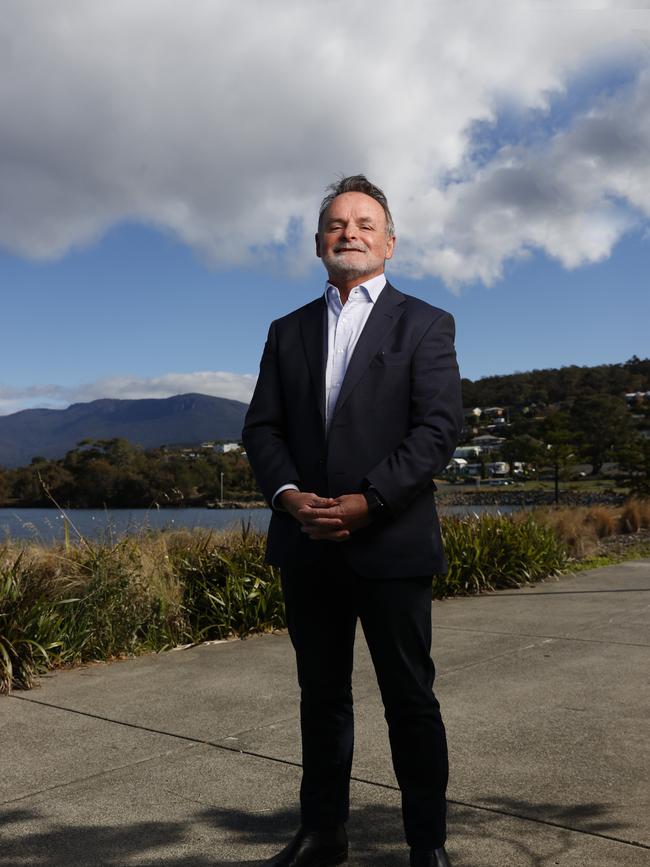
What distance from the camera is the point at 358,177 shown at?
2.93 meters

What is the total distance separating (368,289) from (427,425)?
1.71 ft

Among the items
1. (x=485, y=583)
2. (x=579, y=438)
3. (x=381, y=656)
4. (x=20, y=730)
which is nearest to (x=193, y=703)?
(x=20, y=730)

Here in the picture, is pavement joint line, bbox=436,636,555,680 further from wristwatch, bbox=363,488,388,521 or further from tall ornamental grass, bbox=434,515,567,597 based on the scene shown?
wristwatch, bbox=363,488,388,521

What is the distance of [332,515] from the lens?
2.51 metres

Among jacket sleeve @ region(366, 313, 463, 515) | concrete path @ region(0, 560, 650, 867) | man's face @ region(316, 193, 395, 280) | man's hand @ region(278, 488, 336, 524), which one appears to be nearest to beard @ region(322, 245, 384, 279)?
man's face @ region(316, 193, 395, 280)

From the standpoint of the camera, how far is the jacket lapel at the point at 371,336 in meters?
2.71

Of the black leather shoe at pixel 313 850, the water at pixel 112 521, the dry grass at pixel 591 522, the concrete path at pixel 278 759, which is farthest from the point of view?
the dry grass at pixel 591 522

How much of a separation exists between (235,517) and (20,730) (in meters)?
3.74

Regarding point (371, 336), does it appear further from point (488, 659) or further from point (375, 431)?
point (488, 659)

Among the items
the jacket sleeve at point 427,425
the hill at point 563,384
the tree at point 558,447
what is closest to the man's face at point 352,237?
the jacket sleeve at point 427,425

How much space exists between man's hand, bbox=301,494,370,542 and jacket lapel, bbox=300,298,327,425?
333mm

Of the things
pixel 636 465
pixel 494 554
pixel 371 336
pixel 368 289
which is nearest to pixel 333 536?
pixel 371 336

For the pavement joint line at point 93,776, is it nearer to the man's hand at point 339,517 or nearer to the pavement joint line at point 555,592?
the man's hand at point 339,517

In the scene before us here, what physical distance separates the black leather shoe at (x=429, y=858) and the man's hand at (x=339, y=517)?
0.92 meters
